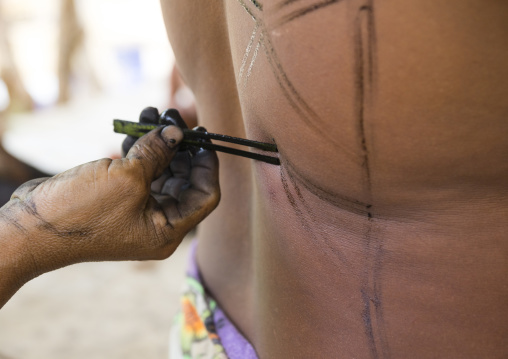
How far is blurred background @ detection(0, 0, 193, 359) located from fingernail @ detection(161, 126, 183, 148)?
3.98 feet

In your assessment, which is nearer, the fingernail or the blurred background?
the fingernail

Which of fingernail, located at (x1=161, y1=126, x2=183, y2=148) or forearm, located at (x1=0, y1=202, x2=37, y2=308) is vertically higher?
fingernail, located at (x1=161, y1=126, x2=183, y2=148)

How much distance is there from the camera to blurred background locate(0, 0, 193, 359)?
171 cm

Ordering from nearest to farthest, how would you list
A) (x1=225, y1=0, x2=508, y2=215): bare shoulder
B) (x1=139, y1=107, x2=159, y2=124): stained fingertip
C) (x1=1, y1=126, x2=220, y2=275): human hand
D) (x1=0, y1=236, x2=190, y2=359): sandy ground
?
(x1=225, y1=0, x2=508, y2=215): bare shoulder
(x1=1, y1=126, x2=220, y2=275): human hand
(x1=139, y1=107, x2=159, y2=124): stained fingertip
(x1=0, y1=236, x2=190, y2=359): sandy ground

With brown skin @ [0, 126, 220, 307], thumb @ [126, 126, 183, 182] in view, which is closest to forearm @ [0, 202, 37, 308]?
brown skin @ [0, 126, 220, 307]

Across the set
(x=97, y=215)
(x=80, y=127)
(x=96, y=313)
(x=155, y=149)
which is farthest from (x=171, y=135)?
(x=80, y=127)

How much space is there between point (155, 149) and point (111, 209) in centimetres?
9

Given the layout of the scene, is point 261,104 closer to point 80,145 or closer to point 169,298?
point 169,298

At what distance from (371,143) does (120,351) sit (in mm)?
1451

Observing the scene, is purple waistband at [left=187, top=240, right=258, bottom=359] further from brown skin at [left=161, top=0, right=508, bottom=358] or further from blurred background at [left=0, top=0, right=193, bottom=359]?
blurred background at [left=0, top=0, right=193, bottom=359]

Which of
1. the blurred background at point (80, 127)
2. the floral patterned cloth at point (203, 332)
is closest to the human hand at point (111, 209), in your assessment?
the floral patterned cloth at point (203, 332)

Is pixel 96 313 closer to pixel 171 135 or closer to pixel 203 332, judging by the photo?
pixel 203 332

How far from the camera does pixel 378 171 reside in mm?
450

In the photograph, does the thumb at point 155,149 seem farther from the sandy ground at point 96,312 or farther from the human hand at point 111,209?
the sandy ground at point 96,312
